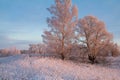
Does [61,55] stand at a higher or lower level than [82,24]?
lower

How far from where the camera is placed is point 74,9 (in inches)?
1111

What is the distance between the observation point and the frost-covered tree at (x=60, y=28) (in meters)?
27.7

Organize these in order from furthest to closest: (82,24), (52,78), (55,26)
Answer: (82,24) < (55,26) < (52,78)

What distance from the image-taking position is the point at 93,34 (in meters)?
32.6

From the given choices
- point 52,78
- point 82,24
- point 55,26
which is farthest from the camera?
point 82,24

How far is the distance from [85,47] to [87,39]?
1.51 meters

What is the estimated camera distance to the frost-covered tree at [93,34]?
1267 inches

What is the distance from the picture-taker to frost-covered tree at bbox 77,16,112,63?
32188 mm

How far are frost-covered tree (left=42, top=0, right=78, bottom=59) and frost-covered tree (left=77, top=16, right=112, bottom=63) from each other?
15.1 feet

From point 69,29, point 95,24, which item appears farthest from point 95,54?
point 69,29

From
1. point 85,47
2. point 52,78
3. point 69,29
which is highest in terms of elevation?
point 69,29

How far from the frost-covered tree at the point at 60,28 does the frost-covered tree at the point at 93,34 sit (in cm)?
460

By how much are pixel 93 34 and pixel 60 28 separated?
7.82m

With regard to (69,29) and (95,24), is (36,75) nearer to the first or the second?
(69,29)
